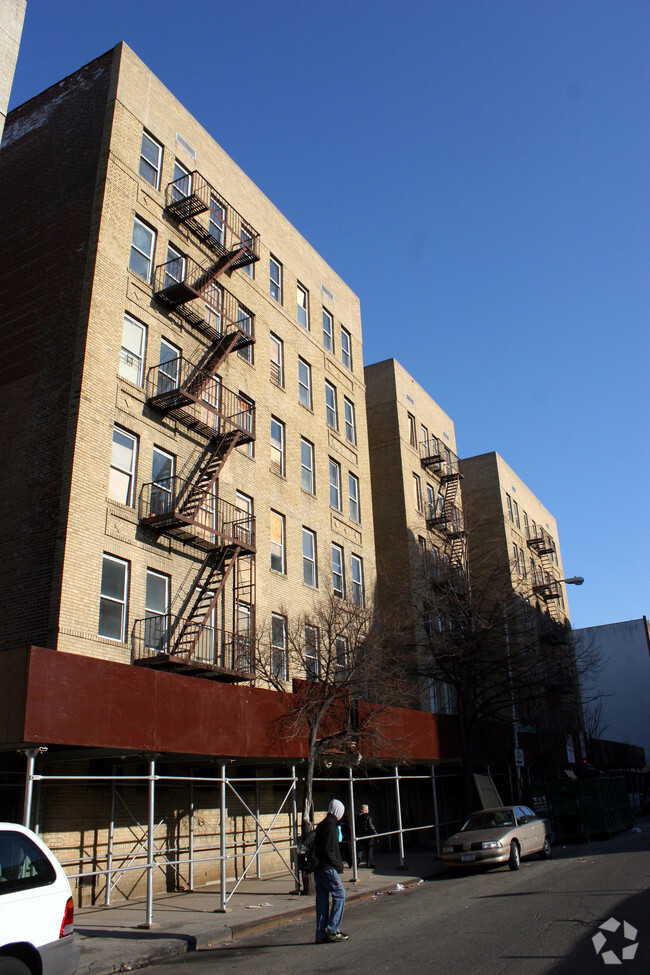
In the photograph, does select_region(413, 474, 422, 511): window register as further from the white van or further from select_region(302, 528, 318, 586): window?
the white van

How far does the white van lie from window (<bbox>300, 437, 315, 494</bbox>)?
19.7 meters

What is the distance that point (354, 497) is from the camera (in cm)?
2977

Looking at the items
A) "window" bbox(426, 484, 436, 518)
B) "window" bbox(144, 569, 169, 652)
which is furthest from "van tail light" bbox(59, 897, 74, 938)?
"window" bbox(426, 484, 436, 518)

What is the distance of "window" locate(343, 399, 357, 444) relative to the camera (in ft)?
100

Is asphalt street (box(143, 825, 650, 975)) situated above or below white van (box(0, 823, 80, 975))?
below

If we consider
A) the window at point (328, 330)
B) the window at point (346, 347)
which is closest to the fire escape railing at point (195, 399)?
the window at point (328, 330)

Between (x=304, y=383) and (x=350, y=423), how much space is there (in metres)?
3.53

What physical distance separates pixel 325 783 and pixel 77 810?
10221mm

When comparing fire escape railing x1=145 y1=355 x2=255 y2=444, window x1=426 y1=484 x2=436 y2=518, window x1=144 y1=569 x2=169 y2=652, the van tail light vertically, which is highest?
window x1=426 y1=484 x2=436 y2=518

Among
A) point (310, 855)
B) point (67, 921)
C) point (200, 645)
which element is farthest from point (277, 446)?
point (67, 921)

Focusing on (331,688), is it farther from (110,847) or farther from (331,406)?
(331,406)

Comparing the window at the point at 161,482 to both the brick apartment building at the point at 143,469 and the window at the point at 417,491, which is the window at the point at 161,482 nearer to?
the brick apartment building at the point at 143,469

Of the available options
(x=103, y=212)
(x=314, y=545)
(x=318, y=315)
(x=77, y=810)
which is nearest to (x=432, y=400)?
(x=318, y=315)

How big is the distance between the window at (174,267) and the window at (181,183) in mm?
1590
